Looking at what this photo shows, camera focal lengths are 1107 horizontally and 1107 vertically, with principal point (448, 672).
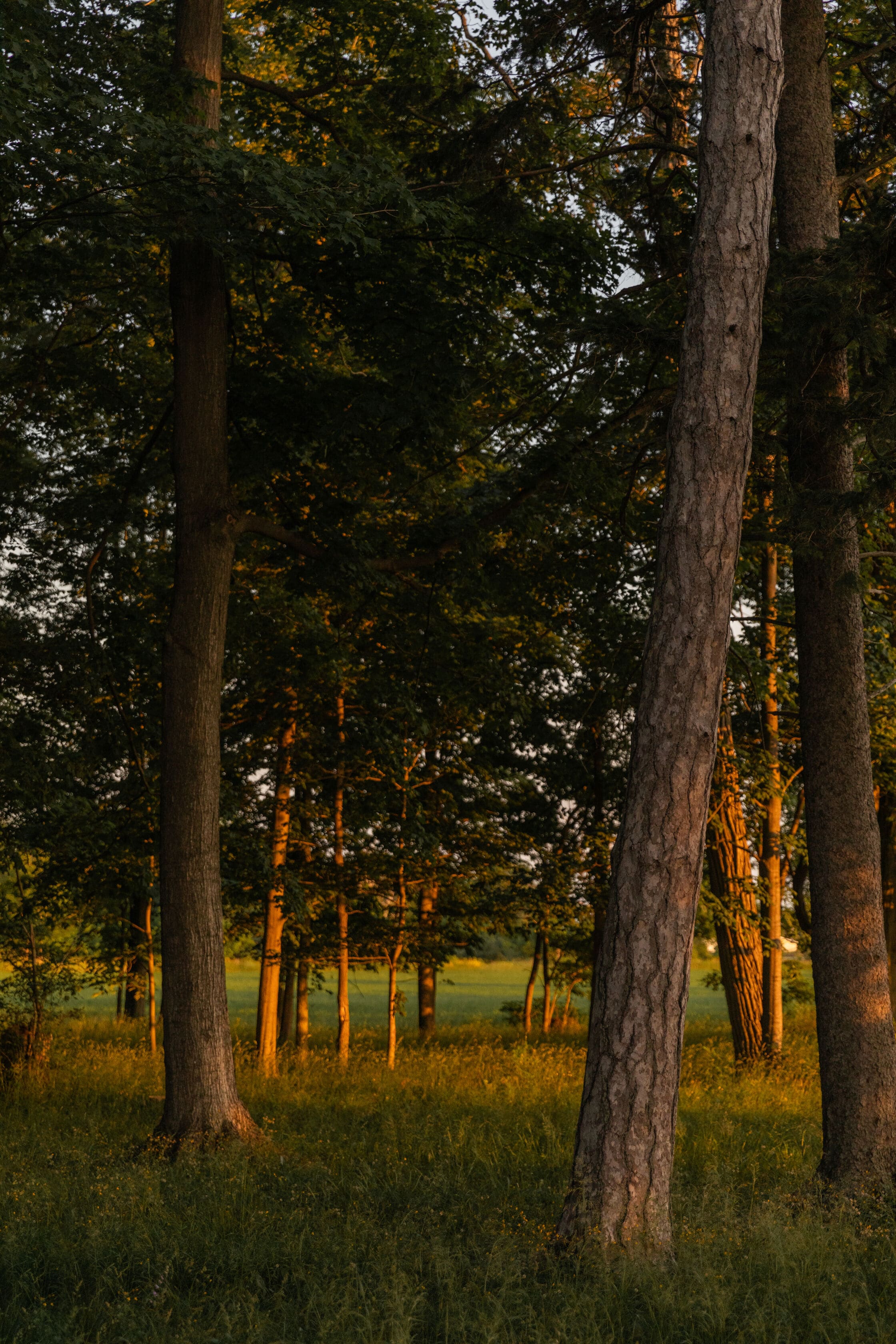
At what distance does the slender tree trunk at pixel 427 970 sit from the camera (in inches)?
623

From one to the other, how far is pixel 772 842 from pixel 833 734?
7610 millimetres

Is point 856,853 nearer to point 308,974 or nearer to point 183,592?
point 183,592

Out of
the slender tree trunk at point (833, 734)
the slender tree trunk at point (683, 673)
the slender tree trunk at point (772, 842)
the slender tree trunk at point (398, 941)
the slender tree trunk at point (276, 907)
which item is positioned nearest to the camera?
the slender tree trunk at point (683, 673)

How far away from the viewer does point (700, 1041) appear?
19719 millimetres

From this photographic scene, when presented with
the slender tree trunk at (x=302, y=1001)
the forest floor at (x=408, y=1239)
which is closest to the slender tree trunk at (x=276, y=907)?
the slender tree trunk at (x=302, y=1001)

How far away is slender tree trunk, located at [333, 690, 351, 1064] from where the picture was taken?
49.4 feet

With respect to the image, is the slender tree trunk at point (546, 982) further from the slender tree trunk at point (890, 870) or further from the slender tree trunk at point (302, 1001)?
the slender tree trunk at point (890, 870)

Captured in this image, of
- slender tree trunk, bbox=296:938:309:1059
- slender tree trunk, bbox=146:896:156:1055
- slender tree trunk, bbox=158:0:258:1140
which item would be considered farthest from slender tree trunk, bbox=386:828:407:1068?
slender tree trunk, bbox=158:0:258:1140

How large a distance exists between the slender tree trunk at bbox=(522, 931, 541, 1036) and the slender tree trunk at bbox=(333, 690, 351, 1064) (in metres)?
5.65

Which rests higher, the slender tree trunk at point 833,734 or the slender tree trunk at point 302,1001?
the slender tree trunk at point 833,734

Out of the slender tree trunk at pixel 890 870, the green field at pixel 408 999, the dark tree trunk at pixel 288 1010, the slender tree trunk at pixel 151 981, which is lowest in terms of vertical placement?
the green field at pixel 408 999

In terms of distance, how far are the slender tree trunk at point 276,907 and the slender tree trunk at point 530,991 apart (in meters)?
6.18

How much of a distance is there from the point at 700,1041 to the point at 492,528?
41.1ft

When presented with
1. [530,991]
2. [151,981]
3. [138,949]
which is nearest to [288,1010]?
[530,991]
